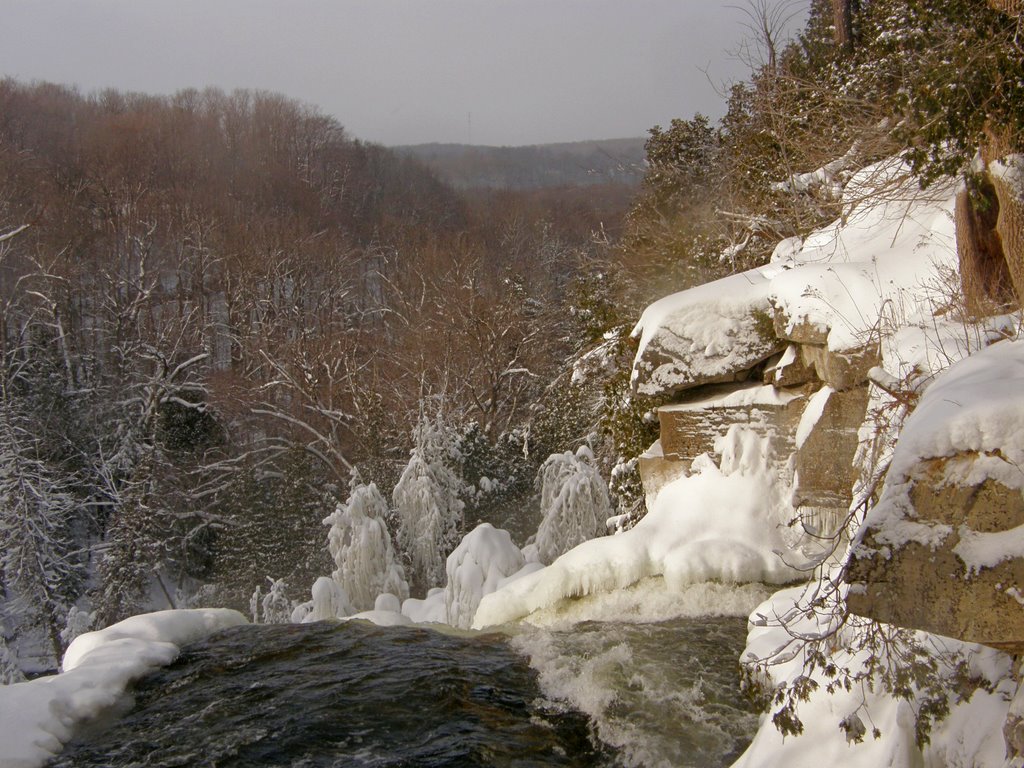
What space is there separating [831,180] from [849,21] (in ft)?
18.0

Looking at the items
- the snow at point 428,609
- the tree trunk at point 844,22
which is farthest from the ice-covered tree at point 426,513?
the tree trunk at point 844,22

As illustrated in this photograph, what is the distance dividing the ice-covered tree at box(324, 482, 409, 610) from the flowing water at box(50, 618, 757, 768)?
6396mm

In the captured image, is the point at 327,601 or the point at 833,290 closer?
the point at 833,290

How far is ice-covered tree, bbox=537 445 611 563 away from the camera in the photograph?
39.3 ft

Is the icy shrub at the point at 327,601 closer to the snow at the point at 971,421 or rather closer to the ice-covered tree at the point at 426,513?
the ice-covered tree at the point at 426,513

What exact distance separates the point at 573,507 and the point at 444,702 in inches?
268

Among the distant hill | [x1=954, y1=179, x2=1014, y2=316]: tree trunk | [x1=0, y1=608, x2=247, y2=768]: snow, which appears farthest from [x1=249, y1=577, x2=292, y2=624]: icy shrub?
the distant hill

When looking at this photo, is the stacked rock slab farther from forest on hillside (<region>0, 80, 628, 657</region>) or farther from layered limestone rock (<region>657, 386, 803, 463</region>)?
forest on hillside (<region>0, 80, 628, 657</region>)

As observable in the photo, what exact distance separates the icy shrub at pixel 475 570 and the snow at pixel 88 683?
269 centimetres

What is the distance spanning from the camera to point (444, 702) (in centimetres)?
537

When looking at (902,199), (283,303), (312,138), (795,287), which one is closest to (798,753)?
(795,287)

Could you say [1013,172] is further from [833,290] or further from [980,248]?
[833,290]

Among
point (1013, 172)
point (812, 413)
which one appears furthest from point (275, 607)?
point (1013, 172)

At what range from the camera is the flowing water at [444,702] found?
472cm
